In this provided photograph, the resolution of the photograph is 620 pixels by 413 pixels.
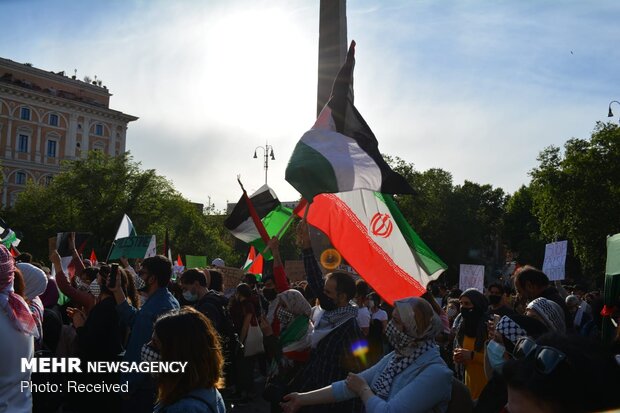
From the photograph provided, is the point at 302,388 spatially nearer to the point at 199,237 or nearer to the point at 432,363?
the point at 432,363

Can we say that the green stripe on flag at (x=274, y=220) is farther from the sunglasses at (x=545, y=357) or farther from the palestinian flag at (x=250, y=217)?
the sunglasses at (x=545, y=357)

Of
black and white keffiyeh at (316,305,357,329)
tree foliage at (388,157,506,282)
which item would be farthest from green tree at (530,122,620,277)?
Result: black and white keffiyeh at (316,305,357,329)

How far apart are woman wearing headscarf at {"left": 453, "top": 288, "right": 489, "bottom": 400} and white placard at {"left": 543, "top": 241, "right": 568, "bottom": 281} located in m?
6.99

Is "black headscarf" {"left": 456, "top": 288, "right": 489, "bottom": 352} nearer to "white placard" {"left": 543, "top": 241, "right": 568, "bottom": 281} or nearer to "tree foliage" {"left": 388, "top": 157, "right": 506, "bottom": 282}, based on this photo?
"white placard" {"left": 543, "top": 241, "right": 568, "bottom": 281}

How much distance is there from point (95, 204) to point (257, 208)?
4151 centimetres

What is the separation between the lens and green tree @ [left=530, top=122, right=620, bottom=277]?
1404 inches

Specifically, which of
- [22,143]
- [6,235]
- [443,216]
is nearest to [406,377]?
[6,235]

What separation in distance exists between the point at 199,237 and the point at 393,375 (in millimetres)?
55555

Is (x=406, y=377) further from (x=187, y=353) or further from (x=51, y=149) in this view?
(x=51, y=149)

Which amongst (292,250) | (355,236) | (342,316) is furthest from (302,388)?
(292,250)

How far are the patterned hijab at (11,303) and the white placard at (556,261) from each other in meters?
11.0

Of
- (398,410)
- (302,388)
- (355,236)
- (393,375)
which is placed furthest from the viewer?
(355,236)

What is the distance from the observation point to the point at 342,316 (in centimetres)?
449

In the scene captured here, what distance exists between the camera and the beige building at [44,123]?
66.1 m
